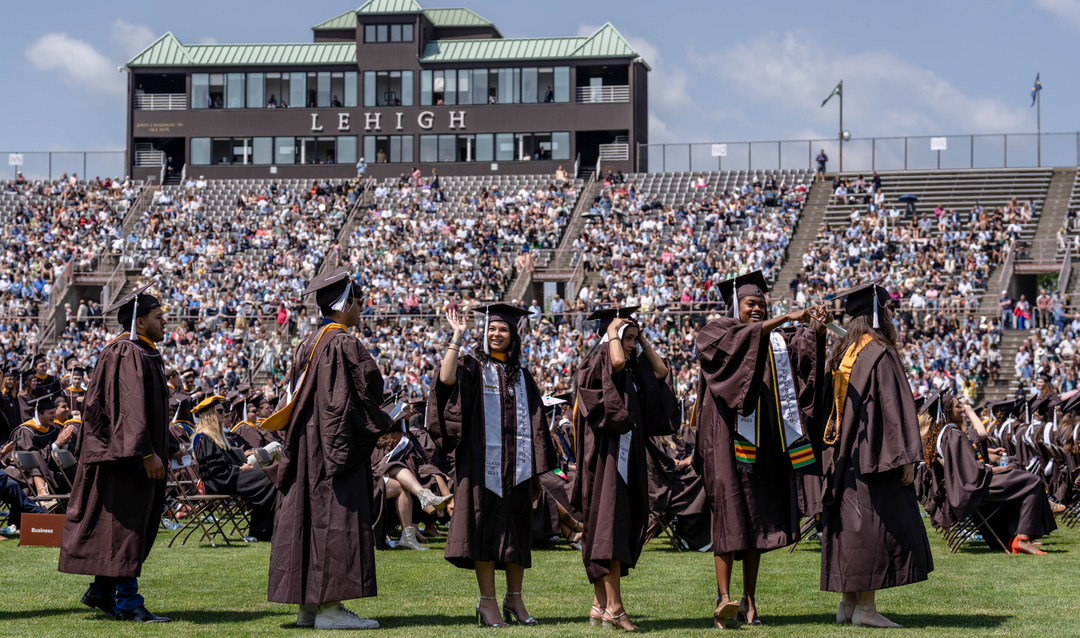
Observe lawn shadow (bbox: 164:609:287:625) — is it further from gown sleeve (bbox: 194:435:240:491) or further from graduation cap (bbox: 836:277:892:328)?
gown sleeve (bbox: 194:435:240:491)

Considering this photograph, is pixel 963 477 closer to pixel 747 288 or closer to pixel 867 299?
pixel 867 299

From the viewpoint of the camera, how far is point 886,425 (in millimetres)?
7332

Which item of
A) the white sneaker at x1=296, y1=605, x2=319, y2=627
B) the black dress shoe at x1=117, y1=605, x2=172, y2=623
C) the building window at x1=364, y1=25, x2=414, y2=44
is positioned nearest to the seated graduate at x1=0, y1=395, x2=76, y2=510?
the black dress shoe at x1=117, y1=605, x2=172, y2=623

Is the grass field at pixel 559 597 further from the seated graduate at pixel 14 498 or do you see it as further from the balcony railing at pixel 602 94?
the balcony railing at pixel 602 94

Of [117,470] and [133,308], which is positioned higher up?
[133,308]

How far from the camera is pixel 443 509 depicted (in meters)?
12.8

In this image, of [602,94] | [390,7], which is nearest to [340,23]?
[390,7]

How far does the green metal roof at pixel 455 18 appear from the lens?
53125mm

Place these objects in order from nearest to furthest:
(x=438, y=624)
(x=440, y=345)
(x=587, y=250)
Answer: (x=438, y=624), (x=440, y=345), (x=587, y=250)

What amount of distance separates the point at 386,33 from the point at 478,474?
46619mm

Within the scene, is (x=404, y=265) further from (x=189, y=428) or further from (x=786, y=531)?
(x=786, y=531)

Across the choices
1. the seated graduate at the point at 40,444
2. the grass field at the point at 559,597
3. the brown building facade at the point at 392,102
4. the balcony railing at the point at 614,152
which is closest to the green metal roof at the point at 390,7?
the brown building facade at the point at 392,102

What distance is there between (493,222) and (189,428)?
2700cm

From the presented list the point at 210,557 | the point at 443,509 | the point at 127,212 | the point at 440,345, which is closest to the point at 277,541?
the point at 210,557
